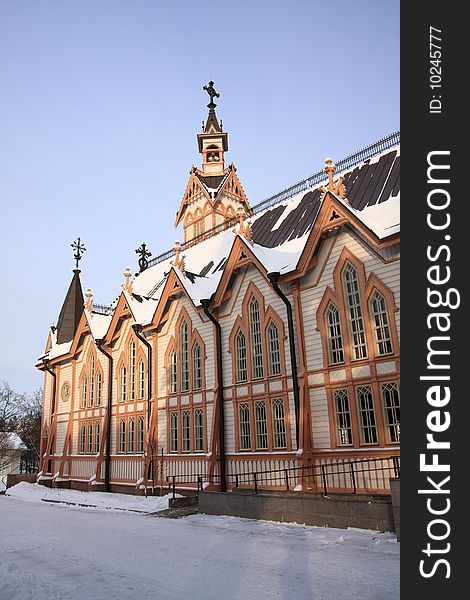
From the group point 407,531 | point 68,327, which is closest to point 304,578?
point 407,531

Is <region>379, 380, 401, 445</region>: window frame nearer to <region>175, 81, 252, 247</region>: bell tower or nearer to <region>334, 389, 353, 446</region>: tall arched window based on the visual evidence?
<region>334, 389, 353, 446</region>: tall arched window

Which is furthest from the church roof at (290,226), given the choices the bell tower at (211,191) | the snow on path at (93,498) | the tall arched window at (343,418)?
the bell tower at (211,191)

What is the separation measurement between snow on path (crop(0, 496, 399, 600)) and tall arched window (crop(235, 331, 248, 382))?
624 centimetres

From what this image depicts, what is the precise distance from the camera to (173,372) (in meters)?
22.8

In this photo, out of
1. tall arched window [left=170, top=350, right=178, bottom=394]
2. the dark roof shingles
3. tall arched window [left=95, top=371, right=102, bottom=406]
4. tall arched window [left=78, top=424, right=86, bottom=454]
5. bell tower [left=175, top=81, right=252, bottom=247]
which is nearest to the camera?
the dark roof shingles

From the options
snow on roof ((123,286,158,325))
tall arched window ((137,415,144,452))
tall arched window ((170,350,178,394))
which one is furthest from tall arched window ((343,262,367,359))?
tall arched window ((137,415,144,452))

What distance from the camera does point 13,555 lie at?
9.98 m

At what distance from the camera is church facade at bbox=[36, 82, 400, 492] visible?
15.2 m

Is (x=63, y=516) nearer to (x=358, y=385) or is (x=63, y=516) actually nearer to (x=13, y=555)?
(x=13, y=555)

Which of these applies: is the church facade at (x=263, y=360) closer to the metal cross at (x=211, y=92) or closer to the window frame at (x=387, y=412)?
the window frame at (x=387, y=412)

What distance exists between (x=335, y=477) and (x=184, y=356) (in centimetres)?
943

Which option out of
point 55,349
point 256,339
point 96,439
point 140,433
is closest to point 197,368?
point 256,339

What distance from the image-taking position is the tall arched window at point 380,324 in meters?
15.0

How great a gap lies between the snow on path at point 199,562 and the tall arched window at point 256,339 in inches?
236
